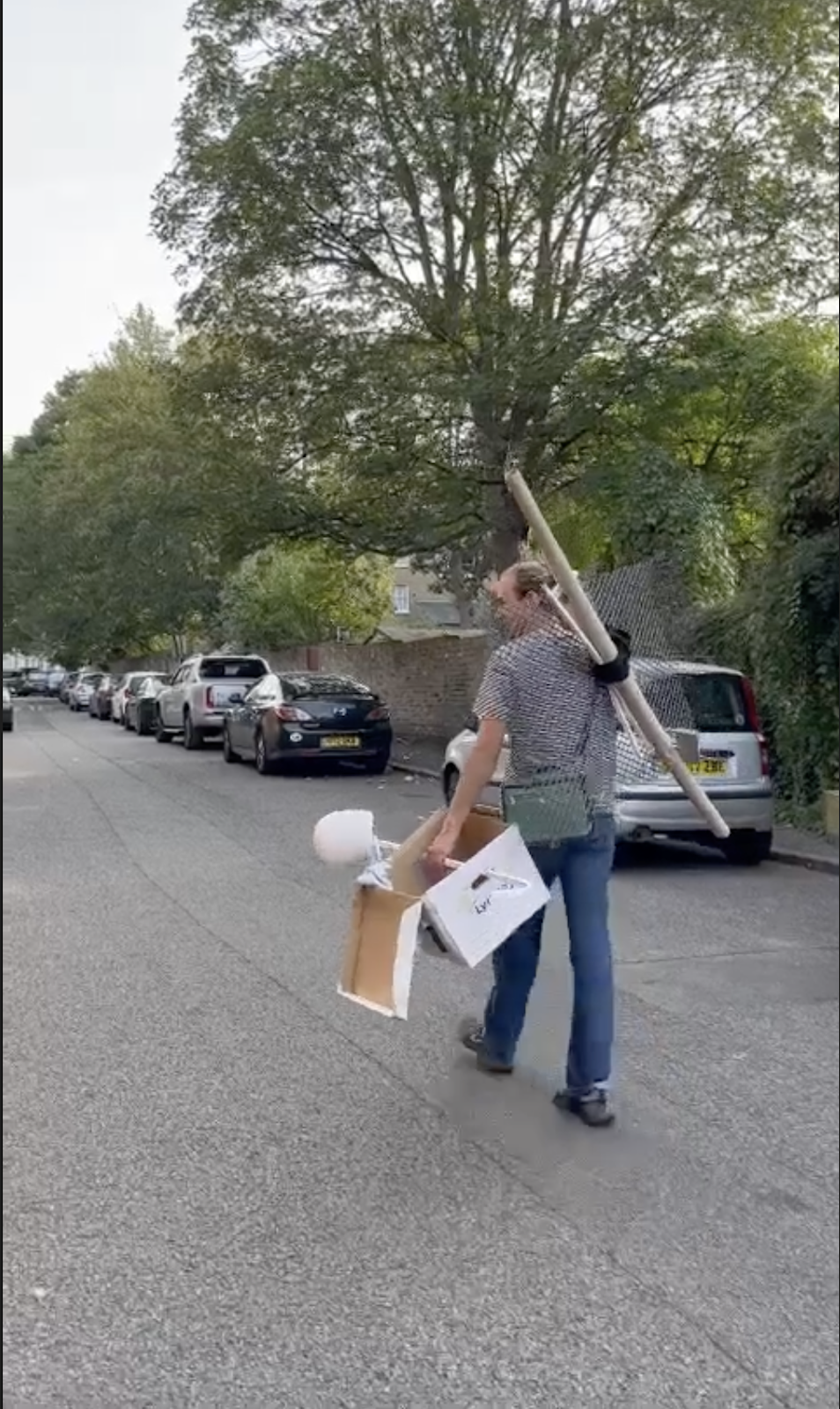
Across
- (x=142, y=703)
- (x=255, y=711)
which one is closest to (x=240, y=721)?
(x=255, y=711)

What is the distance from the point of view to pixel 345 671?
1.18 meters

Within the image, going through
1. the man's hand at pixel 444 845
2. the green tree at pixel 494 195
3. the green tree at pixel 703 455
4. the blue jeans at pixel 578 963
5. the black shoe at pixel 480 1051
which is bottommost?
the black shoe at pixel 480 1051

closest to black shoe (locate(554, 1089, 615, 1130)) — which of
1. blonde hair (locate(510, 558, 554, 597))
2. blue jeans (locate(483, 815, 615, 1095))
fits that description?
blue jeans (locate(483, 815, 615, 1095))

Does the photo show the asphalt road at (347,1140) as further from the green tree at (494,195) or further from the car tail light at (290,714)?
A: the green tree at (494,195)

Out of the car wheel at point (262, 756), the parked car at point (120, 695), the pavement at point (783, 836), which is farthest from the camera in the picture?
the parked car at point (120, 695)

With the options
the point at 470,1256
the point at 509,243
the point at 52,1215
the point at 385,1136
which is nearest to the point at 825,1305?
the point at 470,1256

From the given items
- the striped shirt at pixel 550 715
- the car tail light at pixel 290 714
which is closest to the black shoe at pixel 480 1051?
the striped shirt at pixel 550 715

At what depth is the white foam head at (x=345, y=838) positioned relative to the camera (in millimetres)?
776

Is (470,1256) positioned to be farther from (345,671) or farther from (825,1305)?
(345,671)

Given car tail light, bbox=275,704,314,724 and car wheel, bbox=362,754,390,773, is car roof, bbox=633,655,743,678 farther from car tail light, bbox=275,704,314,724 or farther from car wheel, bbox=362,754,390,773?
car tail light, bbox=275,704,314,724

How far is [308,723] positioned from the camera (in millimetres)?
1308

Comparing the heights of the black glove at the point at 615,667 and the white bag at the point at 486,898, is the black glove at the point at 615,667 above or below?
above

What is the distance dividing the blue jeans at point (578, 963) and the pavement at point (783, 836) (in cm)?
12

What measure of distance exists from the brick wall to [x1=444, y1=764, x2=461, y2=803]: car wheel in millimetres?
38
